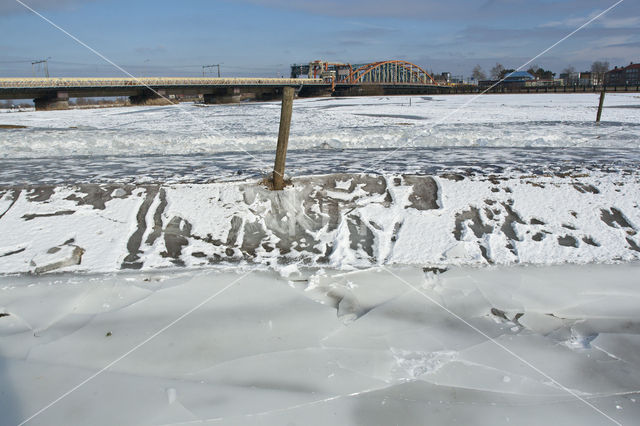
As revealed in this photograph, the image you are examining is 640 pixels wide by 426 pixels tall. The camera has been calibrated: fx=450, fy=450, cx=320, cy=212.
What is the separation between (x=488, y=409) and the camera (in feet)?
10.3

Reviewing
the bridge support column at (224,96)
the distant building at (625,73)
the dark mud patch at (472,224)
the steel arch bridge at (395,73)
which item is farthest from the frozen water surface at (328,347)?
the distant building at (625,73)

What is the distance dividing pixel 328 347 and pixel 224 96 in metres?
57.8

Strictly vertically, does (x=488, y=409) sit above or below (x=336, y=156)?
below

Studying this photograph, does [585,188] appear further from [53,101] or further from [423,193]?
[53,101]

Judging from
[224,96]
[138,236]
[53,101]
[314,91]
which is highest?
[314,91]

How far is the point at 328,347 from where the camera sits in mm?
3844

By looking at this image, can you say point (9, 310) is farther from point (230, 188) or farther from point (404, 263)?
point (404, 263)

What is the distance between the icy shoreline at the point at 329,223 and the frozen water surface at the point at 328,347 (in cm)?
36

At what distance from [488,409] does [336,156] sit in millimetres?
7129

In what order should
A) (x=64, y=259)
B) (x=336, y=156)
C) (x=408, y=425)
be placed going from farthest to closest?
(x=336, y=156) → (x=64, y=259) → (x=408, y=425)

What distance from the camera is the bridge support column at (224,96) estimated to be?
56.6m

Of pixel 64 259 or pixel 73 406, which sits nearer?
pixel 73 406

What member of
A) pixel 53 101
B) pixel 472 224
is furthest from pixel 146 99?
pixel 472 224

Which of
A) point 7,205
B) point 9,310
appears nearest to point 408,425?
point 9,310
